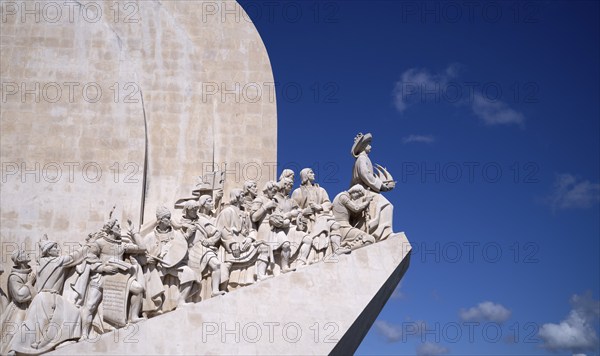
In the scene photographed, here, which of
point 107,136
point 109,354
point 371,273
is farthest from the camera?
point 107,136

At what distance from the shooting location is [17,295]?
478 inches

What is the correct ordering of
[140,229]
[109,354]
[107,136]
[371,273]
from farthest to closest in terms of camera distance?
[107,136], [140,229], [371,273], [109,354]

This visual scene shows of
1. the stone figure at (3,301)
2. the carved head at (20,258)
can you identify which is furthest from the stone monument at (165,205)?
the carved head at (20,258)

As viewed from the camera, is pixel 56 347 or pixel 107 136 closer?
pixel 56 347

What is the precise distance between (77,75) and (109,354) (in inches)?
214

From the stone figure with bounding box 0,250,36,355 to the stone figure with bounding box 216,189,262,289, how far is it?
289 cm

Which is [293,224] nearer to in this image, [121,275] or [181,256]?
[181,256]

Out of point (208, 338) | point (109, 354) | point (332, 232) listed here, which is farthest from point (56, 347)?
point (332, 232)

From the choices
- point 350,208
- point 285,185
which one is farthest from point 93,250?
point 350,208

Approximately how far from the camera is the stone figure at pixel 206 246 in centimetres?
1225

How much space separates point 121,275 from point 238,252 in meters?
1.77

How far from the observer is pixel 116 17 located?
1506cm

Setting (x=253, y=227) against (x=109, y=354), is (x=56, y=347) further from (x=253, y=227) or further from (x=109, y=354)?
(x=253, y=227)

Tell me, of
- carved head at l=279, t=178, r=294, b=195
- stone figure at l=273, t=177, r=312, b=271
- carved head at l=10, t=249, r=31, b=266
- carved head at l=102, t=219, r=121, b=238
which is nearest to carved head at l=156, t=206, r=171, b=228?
carved head at l=102, t=219, r=121, b=238
